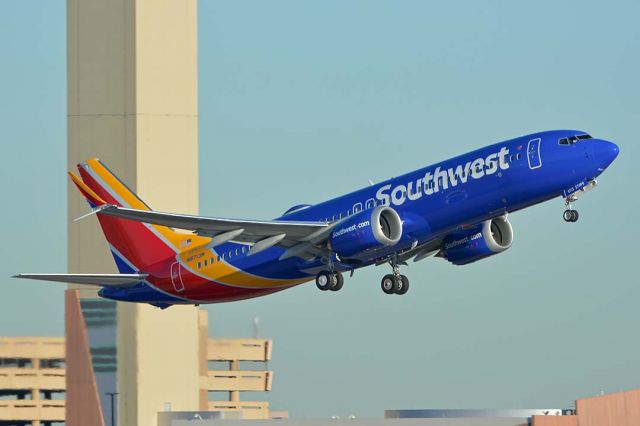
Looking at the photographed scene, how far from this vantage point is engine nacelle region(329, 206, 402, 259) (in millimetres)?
61500

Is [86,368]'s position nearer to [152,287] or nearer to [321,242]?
[152,287]

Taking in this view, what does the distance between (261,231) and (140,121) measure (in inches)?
1555

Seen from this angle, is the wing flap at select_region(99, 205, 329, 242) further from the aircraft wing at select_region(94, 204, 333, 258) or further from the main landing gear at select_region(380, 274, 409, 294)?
the main landing gear at select_region(380, 274, 409, 294)

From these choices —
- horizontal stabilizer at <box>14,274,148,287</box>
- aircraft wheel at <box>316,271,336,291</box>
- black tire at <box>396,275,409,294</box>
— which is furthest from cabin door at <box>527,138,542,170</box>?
horizontal stabilizer at <box>14,274,148,287</box>

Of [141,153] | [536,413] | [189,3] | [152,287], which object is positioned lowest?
[536,413]

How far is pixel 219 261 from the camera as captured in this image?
68.4 m

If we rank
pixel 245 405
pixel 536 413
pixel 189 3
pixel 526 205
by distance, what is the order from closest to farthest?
1. pixel 526 205
2. pixel 536 413
3. pixel 189 3
4. pixel 245 405

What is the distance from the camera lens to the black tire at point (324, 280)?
64125 mm

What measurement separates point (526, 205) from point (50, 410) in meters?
56.6

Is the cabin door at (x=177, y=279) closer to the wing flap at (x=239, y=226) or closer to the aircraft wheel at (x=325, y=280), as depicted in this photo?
the wing flap at (x=239, y=226)

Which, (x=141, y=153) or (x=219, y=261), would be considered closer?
(x=219, y=261)

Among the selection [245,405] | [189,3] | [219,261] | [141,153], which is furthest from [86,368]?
[245,405]

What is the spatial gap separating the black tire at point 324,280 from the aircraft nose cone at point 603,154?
11.4 m

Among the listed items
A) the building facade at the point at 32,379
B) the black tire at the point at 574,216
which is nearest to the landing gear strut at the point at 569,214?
the black tire at the point at 574,216
